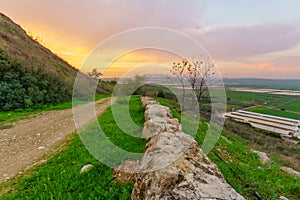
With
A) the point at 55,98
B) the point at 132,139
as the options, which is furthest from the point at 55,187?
the point at 55,98

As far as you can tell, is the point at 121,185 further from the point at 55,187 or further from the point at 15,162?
the point at 15,162

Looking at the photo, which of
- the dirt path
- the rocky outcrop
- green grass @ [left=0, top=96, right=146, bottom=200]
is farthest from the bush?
the rocky outcrop

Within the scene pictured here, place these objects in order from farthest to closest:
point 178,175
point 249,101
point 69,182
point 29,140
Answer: point 249,101 → point 29,140 → point 69,182 → point 178,175

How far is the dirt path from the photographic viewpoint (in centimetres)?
516

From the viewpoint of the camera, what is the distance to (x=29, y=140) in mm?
6961

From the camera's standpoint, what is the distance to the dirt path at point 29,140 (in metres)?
5.16

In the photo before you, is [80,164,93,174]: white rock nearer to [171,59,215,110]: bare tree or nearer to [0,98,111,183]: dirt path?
[0,98,111,183]: dirt path

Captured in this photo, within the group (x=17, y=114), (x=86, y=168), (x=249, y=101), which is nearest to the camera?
(x=86, y=168)

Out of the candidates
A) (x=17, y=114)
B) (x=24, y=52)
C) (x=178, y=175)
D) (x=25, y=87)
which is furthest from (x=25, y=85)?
(x=178, y=175)

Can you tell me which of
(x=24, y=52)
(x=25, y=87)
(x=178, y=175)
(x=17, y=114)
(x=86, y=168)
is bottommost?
(x=86, y=168)

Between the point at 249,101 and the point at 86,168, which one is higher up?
the point at 86,168

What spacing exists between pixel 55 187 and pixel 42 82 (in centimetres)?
1190

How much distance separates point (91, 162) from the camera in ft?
15.7

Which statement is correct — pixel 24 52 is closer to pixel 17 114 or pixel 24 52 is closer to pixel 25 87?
pixel 25 87
